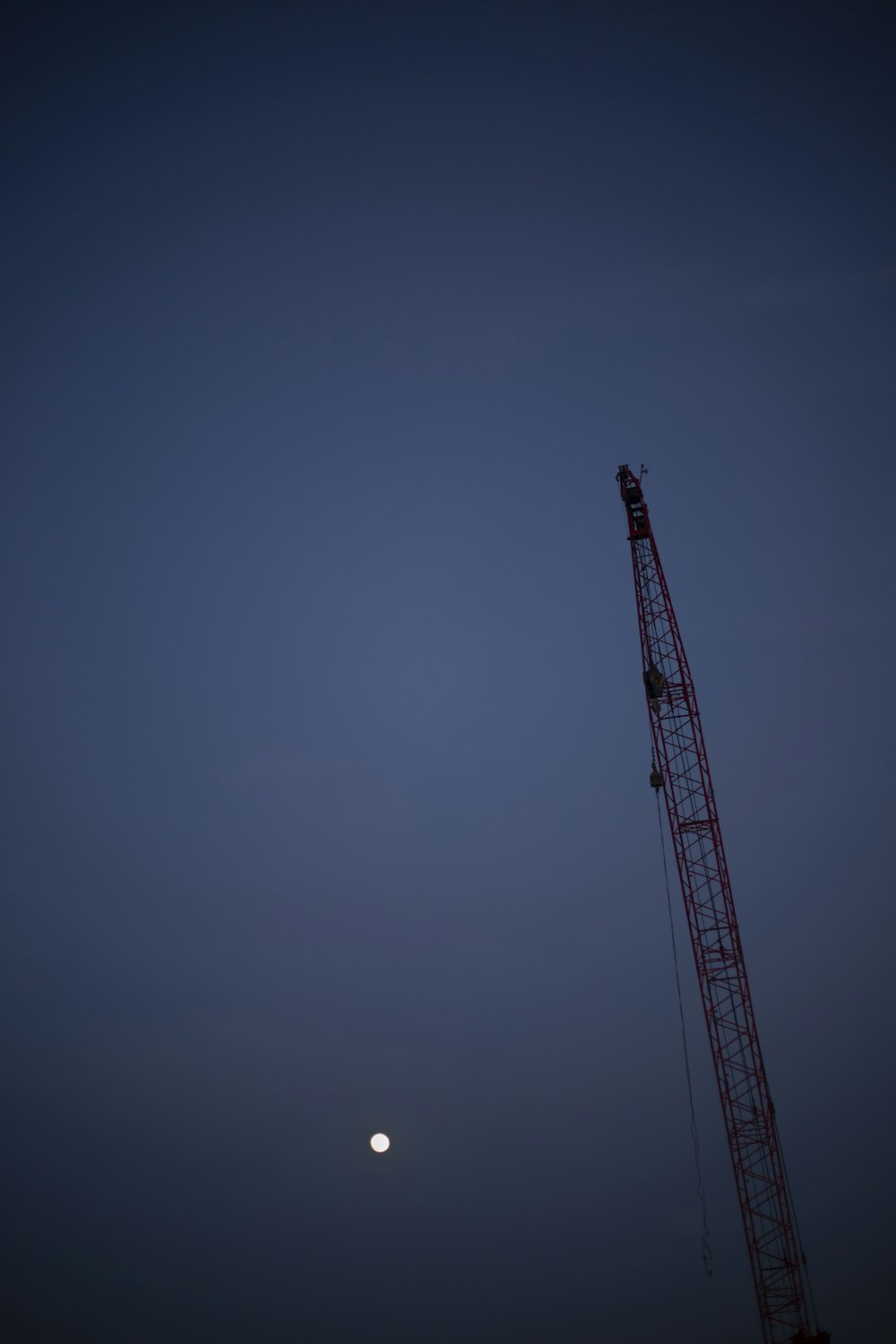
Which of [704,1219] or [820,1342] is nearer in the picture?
[820,1342]

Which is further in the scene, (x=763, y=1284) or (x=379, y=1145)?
(x=379, y=1145)

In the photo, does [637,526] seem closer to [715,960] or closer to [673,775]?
[673,775]

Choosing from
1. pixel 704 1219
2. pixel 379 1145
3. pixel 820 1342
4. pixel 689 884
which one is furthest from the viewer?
pixel 379 1145

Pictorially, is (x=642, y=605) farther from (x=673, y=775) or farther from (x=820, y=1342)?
(x=820, y=1342)

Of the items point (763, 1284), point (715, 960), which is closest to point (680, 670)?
point (715, 960)

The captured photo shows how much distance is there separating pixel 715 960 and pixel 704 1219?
99.4ft

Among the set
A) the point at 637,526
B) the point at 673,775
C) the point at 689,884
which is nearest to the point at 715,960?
the point at 689,884

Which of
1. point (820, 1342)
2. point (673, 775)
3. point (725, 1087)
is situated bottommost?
point (820, 1342)

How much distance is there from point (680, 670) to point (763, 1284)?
3455cm

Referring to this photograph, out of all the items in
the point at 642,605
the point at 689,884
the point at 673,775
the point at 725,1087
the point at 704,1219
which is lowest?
the point at 704,1219

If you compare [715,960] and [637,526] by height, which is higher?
[637,526]

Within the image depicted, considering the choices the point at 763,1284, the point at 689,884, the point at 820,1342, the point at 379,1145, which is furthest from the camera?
the point at 379,1145

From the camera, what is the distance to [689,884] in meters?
56.3

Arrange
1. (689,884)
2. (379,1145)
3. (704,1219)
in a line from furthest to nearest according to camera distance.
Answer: (379,1145) < (704,1219) < (689,884)
